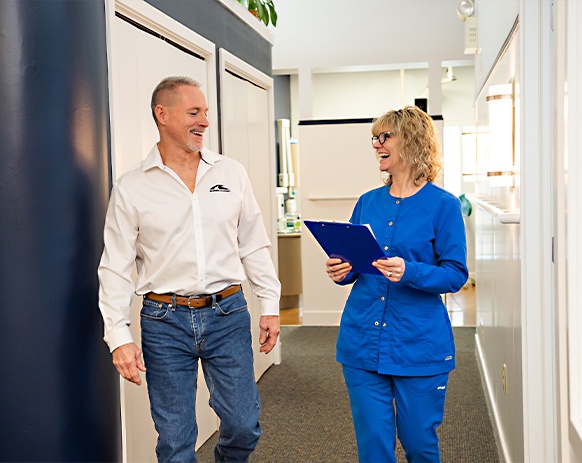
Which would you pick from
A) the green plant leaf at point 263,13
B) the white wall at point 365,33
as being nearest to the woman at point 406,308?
the green plant leaf at point 263,13

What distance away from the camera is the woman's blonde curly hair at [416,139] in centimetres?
270

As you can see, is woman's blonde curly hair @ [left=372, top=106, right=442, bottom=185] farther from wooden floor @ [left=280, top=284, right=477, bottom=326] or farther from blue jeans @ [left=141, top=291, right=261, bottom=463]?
wooden floor @ [left=280, top=284, right=477, bottom=326]

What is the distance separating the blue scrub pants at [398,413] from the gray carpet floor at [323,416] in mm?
1306

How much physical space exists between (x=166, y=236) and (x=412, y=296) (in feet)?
2.80

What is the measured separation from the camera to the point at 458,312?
28.3 ft

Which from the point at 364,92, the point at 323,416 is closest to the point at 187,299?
the point at 323,416

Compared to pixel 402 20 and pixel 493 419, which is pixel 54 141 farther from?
pixel 402 20

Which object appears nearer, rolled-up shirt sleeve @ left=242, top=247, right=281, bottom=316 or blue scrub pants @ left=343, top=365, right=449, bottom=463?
blue scrub pants @ left=343, top=365, right=449, bottom=463

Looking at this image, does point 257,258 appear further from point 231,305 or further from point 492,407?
point 492,407

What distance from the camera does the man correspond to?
8.73 ft

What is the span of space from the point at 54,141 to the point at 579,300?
1571 mm

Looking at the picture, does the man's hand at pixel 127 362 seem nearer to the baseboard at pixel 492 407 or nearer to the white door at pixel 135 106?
the white door at pixel 135 106

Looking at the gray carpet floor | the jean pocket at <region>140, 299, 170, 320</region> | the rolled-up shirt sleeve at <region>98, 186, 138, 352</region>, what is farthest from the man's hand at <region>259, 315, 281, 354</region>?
the gray carpet floor

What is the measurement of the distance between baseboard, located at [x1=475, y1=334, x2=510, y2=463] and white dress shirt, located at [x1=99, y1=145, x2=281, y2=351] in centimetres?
172
